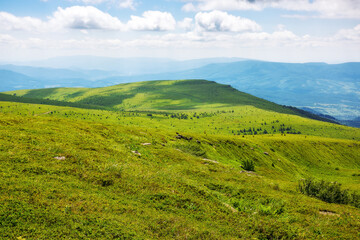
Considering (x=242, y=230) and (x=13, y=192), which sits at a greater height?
(x=13, y=192)

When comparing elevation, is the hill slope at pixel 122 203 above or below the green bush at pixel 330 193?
above

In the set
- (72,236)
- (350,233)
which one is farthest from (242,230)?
(72,236)

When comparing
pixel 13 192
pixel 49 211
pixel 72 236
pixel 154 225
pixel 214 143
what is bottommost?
pixel 214 143

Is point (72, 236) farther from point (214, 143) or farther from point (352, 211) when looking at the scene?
point (214, 143)

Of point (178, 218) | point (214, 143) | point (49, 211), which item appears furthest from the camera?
point (214, 143)

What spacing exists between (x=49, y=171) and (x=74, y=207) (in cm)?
780

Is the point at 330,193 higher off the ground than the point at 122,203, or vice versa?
the point at 122,203

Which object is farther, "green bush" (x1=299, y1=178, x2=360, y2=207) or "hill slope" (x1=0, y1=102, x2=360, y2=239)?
"green bush" (x1=299, y1=178, x2=360, y2=207)

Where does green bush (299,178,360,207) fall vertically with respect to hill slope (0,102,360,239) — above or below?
below

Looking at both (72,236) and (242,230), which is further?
(242,230)

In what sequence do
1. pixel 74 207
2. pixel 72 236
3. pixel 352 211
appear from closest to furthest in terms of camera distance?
pixel 72 236 → pixel 74 207 → pixel 352 211

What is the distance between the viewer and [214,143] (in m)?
92.9

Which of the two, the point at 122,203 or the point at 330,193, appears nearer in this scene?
the point at 122,203

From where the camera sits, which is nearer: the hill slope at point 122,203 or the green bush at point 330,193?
the hill slope at point 122,203
